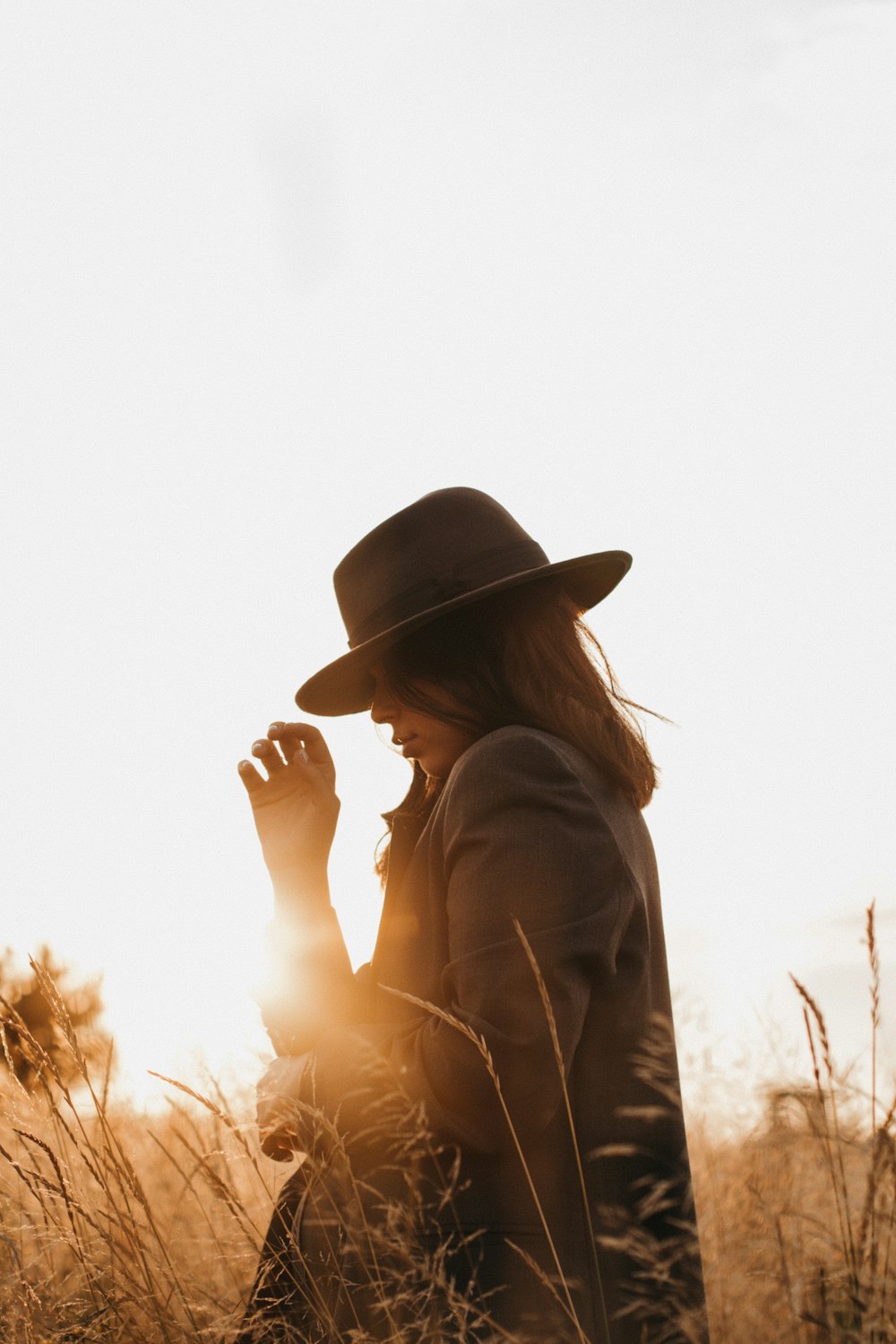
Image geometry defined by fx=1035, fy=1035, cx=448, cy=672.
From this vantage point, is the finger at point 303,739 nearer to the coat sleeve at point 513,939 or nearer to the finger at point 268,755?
the finger at point 268,755

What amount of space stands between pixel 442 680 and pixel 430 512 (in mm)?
433

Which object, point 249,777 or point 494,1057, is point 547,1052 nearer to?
point 494,1057

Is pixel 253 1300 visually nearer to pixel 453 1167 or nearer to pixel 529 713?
pixel 453 1167

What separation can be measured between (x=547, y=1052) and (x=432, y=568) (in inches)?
41.2

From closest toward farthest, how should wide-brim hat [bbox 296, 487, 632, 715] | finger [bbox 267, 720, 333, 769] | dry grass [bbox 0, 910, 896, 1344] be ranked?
dry grass [bbox 0, 910, 896, 1344] < wide-brim hat [bbox 296, 487, 632, 715] < finger [bbox 267, 720, 333, 769]

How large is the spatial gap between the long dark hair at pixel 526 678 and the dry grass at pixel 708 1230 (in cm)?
63

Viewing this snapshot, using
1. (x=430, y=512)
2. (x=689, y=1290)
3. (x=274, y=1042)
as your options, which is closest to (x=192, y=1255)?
(x=274, y=1042)

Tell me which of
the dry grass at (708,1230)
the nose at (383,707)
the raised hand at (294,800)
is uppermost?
the nose at (383,707)

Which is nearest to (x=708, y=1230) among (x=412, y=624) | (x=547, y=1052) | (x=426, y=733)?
(x=547, y=1052)

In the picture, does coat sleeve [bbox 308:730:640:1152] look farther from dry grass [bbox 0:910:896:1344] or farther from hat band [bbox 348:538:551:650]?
hat band [bbox 348:538:551:650]

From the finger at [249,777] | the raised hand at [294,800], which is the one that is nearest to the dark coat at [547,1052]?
the raised hand at [294,800]

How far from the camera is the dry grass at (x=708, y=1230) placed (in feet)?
4.54

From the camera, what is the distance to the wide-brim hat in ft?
7.09

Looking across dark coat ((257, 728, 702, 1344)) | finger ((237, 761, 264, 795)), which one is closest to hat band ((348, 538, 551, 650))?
finger ((237, 761, 264, 795))
